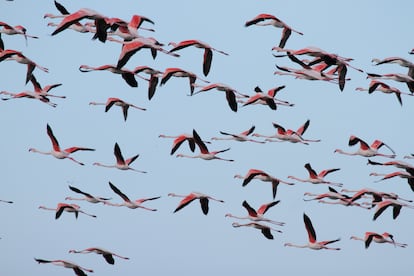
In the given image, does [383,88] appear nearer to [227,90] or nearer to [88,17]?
[227,90]

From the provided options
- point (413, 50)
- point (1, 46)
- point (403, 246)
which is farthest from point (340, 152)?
point (1, 46)

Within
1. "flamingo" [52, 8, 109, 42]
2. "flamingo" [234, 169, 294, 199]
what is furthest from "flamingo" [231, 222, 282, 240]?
"flamingo" [52, 8, 109, 42]

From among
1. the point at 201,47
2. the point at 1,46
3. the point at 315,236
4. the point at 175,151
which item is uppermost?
the point at 201,47

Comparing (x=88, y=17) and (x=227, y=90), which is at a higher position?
(x=88, y=17)

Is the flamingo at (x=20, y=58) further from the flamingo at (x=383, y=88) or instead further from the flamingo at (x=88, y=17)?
the flamingo at (x=383, y=88)

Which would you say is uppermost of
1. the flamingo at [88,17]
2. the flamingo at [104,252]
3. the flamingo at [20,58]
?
the flamingo at [88,17]

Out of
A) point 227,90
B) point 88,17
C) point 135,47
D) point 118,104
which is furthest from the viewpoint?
point 118,104

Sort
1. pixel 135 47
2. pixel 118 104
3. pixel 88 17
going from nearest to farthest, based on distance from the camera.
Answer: pixel 88 17 → pixel 135 47 → pixel 118 104

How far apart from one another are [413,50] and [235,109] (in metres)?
5.59

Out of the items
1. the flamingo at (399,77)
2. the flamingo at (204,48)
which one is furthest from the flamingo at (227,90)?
the flamingo at (399,77)

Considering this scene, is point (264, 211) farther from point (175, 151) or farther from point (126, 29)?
point (126, 29)

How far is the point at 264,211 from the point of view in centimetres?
3753

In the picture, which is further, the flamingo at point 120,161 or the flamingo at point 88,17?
the flamingo at point 120,161

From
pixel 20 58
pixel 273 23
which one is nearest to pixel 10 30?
pixel 20 58
